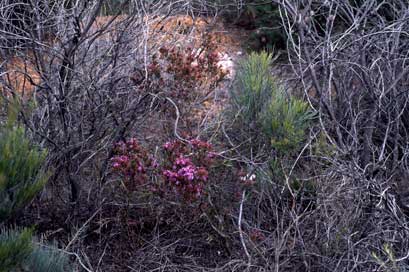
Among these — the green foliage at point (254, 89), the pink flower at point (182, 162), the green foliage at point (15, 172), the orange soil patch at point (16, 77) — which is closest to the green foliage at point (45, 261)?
the green foliage at point (15, 172)

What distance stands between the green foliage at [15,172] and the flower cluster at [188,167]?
0.97 metres

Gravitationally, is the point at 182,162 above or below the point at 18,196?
below

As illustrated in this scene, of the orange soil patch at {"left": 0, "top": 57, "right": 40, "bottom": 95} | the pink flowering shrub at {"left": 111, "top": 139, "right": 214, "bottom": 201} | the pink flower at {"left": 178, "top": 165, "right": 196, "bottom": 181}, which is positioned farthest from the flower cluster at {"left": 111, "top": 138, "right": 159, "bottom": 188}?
the orange soil patch at {"left": 0, "top": 57, "right": 40, "bottom": 95}

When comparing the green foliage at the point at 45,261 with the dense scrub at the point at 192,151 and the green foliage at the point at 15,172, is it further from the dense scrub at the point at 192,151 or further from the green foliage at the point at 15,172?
the dense scrub at the point at 192,151

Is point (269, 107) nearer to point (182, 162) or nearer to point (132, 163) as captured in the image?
point (182, 162)

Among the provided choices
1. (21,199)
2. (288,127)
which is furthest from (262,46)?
(21,199)

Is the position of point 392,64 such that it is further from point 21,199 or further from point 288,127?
point 21,199

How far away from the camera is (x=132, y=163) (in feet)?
14.3

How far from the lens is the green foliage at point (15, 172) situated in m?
3.31

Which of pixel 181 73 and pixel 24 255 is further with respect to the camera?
pixel 181 73

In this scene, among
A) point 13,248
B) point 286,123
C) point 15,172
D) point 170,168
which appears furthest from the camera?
point 286,123

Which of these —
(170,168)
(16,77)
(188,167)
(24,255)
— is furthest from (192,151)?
(24,255)

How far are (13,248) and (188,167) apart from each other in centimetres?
131

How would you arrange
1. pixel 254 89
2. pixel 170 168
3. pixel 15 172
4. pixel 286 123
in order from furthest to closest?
1. pixel 254 89
2. pixel 286 123
3. pixel 170 168
4. pixel 15 172
